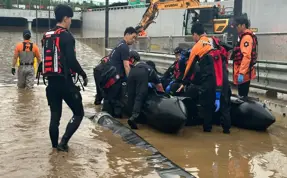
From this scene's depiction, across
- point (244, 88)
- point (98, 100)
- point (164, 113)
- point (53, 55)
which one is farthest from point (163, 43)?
point (53, 55)

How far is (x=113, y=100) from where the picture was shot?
26.1 feet

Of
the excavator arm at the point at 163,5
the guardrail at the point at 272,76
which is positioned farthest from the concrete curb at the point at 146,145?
the excavator arm at the point at 163,5

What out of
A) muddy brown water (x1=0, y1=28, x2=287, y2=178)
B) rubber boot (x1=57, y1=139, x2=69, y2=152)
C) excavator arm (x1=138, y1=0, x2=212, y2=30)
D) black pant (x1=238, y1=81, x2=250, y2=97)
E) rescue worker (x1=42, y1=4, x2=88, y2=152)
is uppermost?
excavator arm (x1=138, y1=0, x2=212, y2=30)

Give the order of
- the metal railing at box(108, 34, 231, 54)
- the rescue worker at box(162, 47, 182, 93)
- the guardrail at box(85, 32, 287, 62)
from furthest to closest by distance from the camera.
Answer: the metal railing at box(108, 34, 231, 54), the guardrail at box(85, 32, 287, 62), the rescue worker at box(162, 47, 182, 93)

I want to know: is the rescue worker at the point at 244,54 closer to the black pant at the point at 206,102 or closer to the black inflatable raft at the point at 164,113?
the black pant at the point at 206,102

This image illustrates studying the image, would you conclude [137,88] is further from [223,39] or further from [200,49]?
[223,39]

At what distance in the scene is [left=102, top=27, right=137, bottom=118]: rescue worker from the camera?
773 centimetres

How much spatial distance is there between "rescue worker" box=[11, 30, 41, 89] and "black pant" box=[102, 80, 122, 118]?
13.2ft

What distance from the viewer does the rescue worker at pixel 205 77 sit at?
21.7 ft

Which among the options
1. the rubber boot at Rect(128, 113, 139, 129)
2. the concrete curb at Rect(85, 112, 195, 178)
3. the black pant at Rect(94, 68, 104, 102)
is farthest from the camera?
the black pant at Rect(94, 68, 104, 102)

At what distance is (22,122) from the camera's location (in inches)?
283

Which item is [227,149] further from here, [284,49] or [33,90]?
[33,90]

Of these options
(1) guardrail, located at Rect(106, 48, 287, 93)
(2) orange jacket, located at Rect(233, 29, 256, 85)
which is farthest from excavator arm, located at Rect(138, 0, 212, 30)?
(2) orange jacket, located at Rect(233, 29, 256, 85)

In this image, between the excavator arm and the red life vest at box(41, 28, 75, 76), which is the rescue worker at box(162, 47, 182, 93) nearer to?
the red life vest at box(41, 28, 75, 76)
